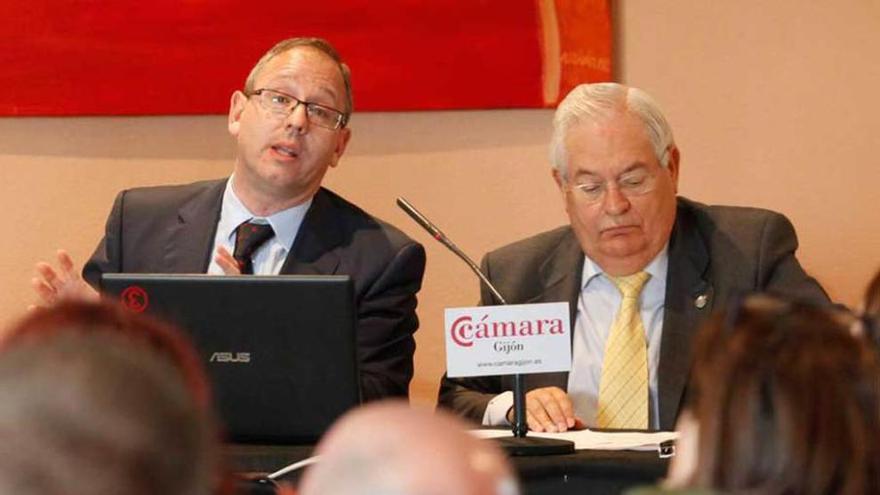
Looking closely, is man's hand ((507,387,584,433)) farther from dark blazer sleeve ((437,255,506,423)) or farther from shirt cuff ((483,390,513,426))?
dark blazer sleeve ((437,255,506,423))

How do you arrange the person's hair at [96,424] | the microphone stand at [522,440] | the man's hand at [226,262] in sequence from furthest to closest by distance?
the man's hand at [226,262] < the microphone stand at [522,440] < the person's hair at [96,424]

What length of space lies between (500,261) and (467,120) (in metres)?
0.75

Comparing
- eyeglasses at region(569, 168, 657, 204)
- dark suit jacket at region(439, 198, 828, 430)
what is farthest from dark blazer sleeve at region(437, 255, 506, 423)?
eyeglasses at region(569, 168, 657, 204)

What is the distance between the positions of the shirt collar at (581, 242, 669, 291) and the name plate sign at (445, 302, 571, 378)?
682mm

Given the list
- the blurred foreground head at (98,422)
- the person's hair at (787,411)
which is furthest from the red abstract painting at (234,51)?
the blurred foreground head at (98,422)

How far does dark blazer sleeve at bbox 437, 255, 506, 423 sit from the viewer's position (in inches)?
125

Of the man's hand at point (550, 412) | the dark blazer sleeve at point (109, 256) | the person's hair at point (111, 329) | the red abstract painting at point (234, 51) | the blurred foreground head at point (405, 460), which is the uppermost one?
the red abstract painting at point (234, 51)

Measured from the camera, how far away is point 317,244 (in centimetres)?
340

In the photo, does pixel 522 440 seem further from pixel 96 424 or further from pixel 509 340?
pixel 96 424

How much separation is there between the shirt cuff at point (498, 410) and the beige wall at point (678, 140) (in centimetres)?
107

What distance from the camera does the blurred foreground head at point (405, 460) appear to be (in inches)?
36.3

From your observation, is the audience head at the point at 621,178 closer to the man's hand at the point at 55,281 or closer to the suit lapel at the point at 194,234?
the suit lapel at the point at 194,234

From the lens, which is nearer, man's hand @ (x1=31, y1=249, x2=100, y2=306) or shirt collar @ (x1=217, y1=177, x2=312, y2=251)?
man's hand @ (x1=31, y1=249, x2=100, y2=306)

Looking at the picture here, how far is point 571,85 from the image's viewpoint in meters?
4.02
